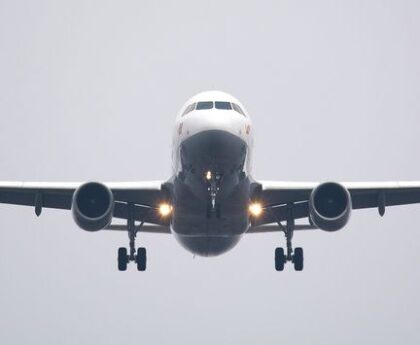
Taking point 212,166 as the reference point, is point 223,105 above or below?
above

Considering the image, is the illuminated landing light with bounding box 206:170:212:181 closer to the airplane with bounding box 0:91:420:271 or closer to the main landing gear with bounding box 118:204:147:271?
the airplane with bounding box 0:91:420:271

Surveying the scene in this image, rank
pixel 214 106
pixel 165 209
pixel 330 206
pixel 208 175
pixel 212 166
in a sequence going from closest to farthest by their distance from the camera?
pixel 212 166
pixel 208 175
pixel 214 106
pixel 330 206
pixel 165 209

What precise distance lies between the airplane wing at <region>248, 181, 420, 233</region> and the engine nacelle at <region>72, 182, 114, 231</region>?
16.9 feet

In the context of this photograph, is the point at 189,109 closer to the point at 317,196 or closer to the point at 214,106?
the point at 214,106

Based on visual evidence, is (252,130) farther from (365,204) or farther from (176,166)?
(365,204)

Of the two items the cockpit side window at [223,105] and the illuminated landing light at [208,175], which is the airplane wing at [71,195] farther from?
the cockpit side window at [223,105]

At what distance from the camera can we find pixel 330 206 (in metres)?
33.4

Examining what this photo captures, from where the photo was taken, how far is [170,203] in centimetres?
3569

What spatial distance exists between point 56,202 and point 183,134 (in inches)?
325

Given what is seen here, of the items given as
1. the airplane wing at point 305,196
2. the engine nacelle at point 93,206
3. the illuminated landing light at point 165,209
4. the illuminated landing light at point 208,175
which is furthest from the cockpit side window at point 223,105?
the illuminated landing light at point 165,209

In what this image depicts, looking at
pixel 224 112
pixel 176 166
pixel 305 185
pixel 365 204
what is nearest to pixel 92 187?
pixel 176 166

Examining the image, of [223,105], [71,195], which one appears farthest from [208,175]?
[71,195]

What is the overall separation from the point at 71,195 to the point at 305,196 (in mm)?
8044

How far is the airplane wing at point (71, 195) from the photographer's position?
35531mm
